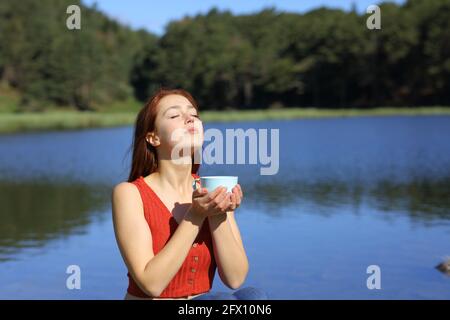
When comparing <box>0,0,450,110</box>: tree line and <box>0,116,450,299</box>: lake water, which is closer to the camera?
<box>0,116,450,299</box>: lake water

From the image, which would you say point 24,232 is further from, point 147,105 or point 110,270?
point 147,105

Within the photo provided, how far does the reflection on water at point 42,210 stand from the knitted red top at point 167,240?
7.96m

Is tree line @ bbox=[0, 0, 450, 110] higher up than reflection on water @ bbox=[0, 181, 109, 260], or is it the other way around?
tree line @ bbox=[0, 0, 450, 110]

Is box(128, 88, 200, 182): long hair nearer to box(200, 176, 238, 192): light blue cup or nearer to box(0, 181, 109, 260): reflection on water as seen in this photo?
box(200, 176, 238, 192): light blue cup

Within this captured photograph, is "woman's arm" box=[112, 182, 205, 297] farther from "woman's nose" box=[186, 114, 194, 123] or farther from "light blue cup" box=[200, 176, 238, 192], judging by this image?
"woman's nose" box=[186, 114, 194, 123]

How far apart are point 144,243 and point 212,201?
1.07ft

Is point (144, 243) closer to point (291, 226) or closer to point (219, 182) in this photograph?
point (219, 182)

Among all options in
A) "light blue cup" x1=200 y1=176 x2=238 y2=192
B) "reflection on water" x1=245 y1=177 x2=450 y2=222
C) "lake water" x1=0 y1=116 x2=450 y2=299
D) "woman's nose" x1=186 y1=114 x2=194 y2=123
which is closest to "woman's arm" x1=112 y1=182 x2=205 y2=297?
"light blue cup" x1=200 y1=176 x2=238 y2=192

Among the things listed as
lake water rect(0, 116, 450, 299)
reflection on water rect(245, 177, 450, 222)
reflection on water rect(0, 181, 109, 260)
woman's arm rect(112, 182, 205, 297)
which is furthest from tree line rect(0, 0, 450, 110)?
woman's arm rect(112, 182, 205, 297)

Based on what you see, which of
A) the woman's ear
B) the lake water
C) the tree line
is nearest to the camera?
the woman's ear

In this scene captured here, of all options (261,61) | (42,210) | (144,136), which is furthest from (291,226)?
(261,61)

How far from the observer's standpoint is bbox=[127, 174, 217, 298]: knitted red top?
2730 mm

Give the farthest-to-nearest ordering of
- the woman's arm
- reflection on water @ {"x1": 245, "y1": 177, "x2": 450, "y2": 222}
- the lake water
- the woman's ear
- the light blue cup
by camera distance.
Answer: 1. reflection on water @ {"x1": 245, "y1": 177, "x2": 450, "y2": 222}
2. the lake water
3. the woman's ear
4. the woman's arm
5. the light blue cup
